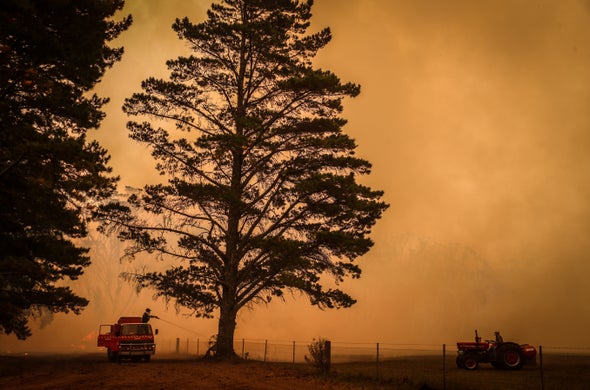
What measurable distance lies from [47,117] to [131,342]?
1346cm

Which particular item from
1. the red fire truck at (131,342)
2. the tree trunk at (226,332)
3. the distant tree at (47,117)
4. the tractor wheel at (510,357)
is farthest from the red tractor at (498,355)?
the distant tree at (47,117)

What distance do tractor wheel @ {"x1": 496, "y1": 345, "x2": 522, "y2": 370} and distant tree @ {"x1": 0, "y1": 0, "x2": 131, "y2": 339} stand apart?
64.5ft

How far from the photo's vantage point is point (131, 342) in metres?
26.4

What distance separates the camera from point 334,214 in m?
23.2

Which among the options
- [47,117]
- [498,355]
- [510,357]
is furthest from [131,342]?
[510,357]

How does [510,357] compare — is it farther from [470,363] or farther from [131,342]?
[131,342]

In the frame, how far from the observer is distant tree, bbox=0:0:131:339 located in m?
16.0

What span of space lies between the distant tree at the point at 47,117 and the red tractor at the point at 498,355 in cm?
1861

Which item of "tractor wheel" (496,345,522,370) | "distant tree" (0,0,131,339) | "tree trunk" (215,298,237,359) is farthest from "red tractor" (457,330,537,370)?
"distant tree" (0,0,131,339)

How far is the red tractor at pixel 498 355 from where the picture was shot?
22.4 m

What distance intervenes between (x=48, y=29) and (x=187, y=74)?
32.5 feet

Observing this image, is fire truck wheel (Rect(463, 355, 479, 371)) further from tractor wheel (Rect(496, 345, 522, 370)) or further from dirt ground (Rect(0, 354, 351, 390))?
dirt ground (Rect(0, 354, 351, 390))

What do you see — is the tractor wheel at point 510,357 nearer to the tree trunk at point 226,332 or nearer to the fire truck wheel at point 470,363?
the fire truck wheel at point 470,363

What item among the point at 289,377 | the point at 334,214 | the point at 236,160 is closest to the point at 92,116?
the point at 236,160
